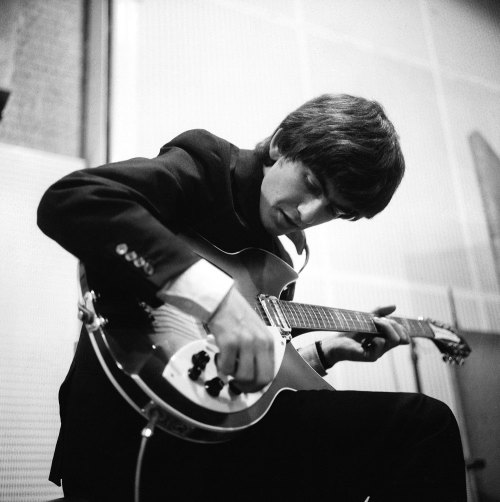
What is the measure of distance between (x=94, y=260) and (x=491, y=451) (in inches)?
95.6

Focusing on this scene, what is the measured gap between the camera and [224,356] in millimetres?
991

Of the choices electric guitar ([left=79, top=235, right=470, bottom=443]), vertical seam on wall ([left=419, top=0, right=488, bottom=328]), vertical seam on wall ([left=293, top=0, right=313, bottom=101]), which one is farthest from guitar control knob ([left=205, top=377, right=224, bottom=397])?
vertical seam on wall ([left=419, top=0, right=488, bottom=328])

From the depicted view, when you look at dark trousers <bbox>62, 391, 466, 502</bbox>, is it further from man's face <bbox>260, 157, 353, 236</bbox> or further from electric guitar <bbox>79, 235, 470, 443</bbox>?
man's face <bbox>260, 157, 353, 236</bbox>

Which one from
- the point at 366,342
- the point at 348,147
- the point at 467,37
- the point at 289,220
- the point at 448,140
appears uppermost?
the point at 467,37

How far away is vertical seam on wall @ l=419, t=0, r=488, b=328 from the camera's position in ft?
11.1

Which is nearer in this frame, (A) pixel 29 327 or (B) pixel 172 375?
(B) pixel 172 375

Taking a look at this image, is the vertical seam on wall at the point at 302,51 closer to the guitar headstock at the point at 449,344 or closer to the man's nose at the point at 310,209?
the guitar headstock at the point at 449,344

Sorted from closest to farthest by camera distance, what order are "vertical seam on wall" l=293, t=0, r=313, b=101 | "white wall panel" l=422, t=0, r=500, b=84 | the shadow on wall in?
1. "vertical seam on wall" l=293, t=0, r=313, b=101
2. the shadow on wall
3. "white wall panel" l=422, t=0, r=500, b=84

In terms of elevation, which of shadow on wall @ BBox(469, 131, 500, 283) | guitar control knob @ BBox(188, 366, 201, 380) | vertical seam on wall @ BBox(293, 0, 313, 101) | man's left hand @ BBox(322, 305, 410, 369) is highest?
vertical seam on wall @ BBox(293, 0, 313, 101)

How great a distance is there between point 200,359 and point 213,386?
61 mm

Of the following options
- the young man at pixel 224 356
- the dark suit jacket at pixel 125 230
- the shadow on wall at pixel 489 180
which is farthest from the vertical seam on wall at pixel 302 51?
the dark suit jacket at pixel 125 230

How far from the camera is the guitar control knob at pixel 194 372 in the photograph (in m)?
1.05

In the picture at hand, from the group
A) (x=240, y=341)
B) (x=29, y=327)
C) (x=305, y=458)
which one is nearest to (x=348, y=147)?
(x=240, y=341)

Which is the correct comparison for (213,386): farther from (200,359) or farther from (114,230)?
(114,230)
